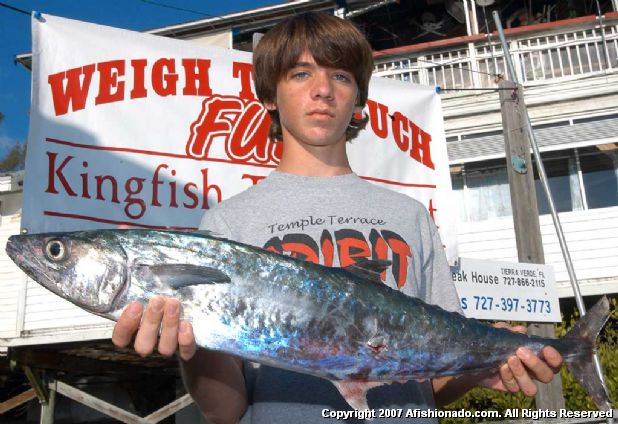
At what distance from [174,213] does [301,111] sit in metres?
1.81

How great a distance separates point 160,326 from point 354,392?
69 centimetres

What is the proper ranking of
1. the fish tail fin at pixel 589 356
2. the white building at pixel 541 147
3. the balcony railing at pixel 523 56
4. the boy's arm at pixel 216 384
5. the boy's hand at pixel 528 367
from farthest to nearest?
1. the balcony railing at pixel 523 56
2. the white building at pixel 541 147
3. the fish tail fin at pixel 589 356
4. the boy's hand at pixel 528 367
5. the boy's arm at pixel 216 384

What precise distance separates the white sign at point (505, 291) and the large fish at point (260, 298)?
2.50 meters

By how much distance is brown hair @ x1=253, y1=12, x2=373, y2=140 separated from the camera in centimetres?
274

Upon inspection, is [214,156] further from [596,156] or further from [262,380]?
[596,156]

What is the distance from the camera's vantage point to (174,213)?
409 cm

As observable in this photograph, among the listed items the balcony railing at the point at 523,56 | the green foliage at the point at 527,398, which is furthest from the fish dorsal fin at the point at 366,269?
the balcony railing at the point at 523,56

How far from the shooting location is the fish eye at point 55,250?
1.89 meters

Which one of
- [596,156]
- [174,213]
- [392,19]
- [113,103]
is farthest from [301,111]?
[392,19]

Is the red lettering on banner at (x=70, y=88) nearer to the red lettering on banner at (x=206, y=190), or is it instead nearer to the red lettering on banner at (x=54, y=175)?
the red lettering on banner at (x=54, y=175)

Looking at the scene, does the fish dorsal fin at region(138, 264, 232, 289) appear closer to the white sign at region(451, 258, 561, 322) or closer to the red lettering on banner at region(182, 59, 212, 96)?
the red lettering on banner at region(182, 59, 212, 96)

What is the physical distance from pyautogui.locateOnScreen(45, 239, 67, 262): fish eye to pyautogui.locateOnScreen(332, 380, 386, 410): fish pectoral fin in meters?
1.01

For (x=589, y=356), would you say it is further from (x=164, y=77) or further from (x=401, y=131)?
(x=164, y=77)

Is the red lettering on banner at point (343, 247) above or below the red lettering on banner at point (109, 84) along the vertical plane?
below
